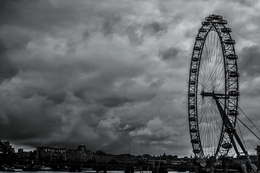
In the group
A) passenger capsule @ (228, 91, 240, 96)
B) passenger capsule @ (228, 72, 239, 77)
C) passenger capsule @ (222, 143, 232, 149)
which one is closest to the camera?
passenger capsule @ (222, 143, 232, 149)

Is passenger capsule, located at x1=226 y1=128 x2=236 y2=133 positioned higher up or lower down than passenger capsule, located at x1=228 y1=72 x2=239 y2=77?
lower down

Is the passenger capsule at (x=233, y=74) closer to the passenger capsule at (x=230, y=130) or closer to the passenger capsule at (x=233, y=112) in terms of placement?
the passenger capsule at (x=233, y=112)

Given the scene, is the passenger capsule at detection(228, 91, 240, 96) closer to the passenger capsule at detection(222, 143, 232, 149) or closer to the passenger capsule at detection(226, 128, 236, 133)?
the passenger capsule at detection(226, 128, 236, 133)

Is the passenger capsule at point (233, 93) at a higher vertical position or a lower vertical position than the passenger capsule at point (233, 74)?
lower

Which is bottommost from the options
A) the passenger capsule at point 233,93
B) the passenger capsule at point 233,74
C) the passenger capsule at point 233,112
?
the passenger capsule at point 233,112

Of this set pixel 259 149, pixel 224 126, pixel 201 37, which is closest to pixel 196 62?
pixel 201 37

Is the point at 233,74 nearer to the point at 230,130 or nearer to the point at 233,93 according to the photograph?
the point at 233,93

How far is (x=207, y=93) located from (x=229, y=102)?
4.26m

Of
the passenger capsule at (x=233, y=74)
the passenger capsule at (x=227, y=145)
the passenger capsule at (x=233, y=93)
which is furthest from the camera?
the passenger capsule at (x=233, y=74)

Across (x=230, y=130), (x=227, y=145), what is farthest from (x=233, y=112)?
(x=227, y=145)

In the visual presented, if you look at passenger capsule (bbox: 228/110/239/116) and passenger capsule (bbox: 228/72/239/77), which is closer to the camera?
passenger capsule (bbox: 228/110/239/116)

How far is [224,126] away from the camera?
215 ft

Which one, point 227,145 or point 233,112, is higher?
point 233,112

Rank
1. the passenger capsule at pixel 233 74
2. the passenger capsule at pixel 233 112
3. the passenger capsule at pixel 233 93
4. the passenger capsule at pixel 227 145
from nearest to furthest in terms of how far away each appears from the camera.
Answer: the passenger capsule at pixel 227 145 < the passenger capsule at pixel 233 112 < the passenger capsule at pixel 233 93 < the passenger capsule at pixel 233 74
